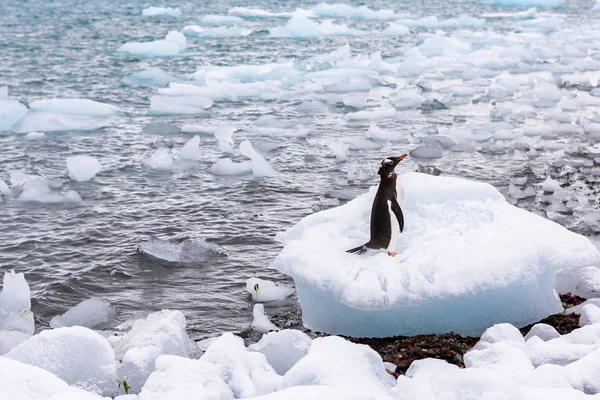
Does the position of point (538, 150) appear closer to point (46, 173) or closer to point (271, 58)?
point (46, 173)

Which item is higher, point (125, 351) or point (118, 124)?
point (125, 351)

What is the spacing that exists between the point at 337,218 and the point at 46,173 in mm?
5454

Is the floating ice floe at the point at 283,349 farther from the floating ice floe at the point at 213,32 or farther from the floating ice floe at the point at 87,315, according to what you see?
the floating ice floe at the point at 213,32

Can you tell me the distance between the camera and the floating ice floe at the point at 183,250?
7.18m

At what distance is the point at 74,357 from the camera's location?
14.1 feet

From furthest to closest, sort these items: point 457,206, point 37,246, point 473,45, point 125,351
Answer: point 473,45
point 37,246
point 457,206
point 125,351

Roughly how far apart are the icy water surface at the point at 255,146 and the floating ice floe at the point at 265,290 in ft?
0.50

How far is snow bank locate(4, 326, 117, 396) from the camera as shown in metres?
4.21

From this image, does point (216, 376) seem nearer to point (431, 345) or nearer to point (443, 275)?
point (431, 345)

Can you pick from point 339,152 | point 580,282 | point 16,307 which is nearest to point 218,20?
point 339,152

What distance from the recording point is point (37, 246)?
7605mm

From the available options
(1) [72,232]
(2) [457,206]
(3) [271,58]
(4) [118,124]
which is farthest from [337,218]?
(3) [271,58]

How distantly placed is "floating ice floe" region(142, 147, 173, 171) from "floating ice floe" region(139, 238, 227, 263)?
9.46 feet

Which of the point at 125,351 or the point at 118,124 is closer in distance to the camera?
the point at 125,351
